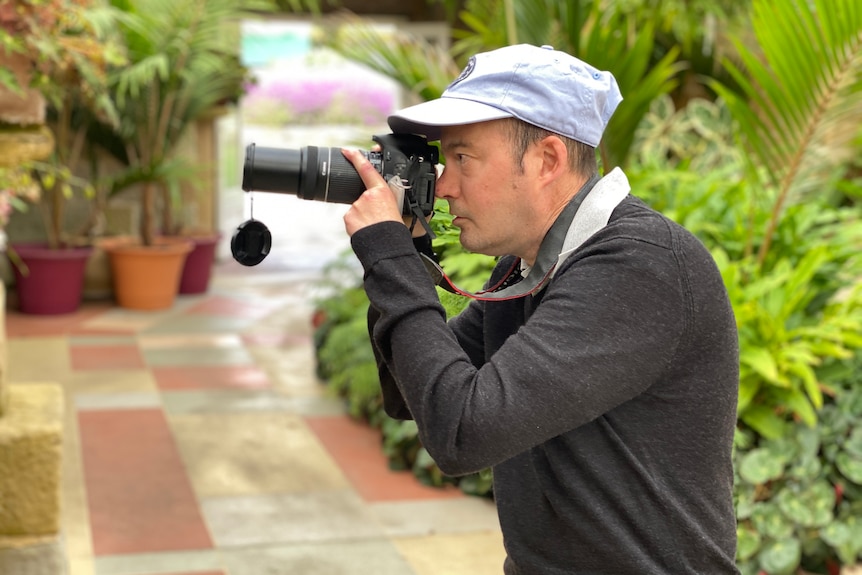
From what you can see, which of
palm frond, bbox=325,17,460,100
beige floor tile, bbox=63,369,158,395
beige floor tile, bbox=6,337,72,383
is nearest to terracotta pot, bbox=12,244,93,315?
beige floor tile, bbox=6,337,72,383

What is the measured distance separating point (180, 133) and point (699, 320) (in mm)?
6575

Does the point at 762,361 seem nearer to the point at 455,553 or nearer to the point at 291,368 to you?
the point at 455,553

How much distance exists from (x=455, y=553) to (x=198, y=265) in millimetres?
4642

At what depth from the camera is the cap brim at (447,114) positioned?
47.6 inches

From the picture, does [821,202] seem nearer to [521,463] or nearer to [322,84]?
[521,463]

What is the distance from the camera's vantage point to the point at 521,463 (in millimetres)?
1328

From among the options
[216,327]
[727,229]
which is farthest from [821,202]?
[216,327]

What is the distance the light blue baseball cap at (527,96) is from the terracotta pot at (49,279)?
5.90 meters

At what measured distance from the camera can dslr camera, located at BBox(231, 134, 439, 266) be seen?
4.23 feet

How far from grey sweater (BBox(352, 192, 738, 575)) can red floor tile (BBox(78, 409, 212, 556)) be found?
2.39m

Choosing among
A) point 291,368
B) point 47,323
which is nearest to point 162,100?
point 47,323

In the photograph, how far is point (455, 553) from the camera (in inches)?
134

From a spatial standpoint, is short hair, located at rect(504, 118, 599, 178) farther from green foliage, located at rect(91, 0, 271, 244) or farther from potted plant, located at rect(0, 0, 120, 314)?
green foliage, located at rect(91, 0, 271, 244)

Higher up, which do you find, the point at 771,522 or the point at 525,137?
the point at 525,137
